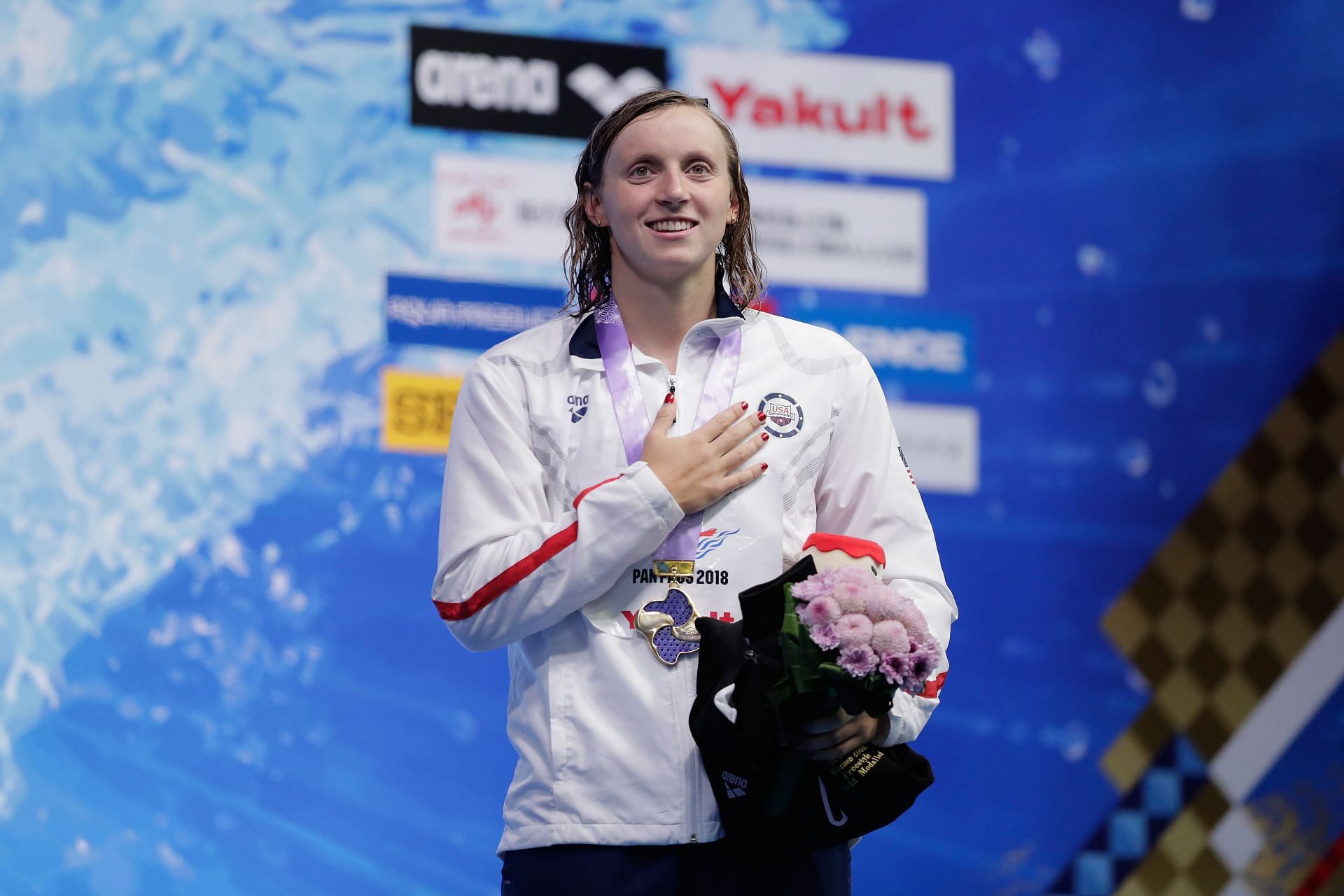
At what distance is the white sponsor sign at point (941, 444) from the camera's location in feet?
13.1

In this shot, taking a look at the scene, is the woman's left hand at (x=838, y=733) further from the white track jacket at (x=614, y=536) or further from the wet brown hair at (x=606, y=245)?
the wet brown hair at (x=606, y=245)

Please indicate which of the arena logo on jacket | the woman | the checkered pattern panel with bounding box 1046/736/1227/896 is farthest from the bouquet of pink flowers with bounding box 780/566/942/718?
the checkered pattern panel with bounding box 1046/736/1227/896

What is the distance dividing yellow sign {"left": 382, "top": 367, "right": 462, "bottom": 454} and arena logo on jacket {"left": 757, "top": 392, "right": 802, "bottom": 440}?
65.5 inches

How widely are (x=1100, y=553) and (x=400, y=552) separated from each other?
1.89 meters

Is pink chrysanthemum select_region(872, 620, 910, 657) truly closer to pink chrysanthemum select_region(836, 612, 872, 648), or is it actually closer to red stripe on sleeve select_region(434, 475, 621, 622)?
pink chrysanthemum select_region(836, 612, 872, 648)

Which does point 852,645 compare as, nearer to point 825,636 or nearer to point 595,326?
point 825,636

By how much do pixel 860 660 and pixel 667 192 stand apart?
745 mm

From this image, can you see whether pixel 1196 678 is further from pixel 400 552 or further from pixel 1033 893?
pixel 400 552

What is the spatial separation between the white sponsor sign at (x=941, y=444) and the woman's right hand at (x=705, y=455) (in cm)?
199

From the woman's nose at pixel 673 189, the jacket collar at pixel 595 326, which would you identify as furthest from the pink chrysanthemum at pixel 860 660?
the woman's nose at pixel 673 189

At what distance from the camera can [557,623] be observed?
1982 millimetres

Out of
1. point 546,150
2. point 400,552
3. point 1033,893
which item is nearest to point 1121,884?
point 1033,893

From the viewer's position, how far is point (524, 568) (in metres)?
1.92

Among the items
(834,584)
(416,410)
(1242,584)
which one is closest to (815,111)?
(416,410)
